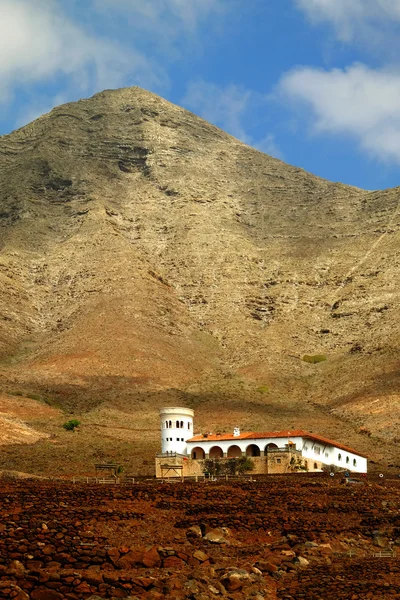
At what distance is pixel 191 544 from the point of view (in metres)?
Answer: 24.3

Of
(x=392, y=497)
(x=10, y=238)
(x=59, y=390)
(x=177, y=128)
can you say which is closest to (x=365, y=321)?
(x=59, y=390)

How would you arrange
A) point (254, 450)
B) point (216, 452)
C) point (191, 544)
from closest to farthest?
point (191, 544)
point (254, 450)
point (216, 452)

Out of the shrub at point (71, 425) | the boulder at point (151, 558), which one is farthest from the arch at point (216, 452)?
the boulder at point (151, 558)

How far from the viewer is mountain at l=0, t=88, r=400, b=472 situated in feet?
309

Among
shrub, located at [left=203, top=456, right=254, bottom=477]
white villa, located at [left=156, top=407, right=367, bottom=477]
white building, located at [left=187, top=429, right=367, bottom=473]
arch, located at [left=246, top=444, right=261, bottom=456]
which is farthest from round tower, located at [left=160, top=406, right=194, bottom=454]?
shrub, located at [left=203, top=456, right=254, bottom=477]

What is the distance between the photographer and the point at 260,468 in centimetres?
5609

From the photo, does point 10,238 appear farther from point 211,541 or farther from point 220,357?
point 211,541

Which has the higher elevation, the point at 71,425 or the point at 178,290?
A: the point at 178,290

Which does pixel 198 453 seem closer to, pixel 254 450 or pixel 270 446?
pixel 254 450

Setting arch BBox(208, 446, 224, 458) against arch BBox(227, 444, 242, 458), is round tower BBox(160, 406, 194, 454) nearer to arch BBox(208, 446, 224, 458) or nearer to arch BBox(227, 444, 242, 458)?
arch BBox(208, 446, 224, 458)

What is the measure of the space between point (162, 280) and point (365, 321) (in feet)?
91.4

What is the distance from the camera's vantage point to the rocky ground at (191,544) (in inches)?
781

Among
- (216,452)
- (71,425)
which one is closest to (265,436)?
(216,452)

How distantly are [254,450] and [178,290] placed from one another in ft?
264
